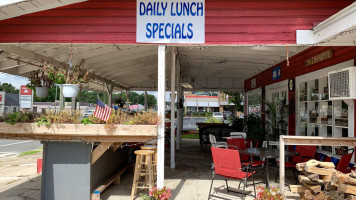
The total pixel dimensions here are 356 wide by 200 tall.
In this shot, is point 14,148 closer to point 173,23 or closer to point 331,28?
point 173,23

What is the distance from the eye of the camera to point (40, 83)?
160 inches

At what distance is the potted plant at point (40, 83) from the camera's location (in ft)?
13.3

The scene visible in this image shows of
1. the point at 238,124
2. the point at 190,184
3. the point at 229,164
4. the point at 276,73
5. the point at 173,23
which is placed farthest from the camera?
the point at 238,124

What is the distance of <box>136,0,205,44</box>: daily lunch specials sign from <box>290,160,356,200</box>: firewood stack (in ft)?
7.51

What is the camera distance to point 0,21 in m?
3.84

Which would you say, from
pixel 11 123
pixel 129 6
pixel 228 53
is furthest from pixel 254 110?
pixel 11 123

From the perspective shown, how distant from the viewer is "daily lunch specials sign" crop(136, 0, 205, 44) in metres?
3.73

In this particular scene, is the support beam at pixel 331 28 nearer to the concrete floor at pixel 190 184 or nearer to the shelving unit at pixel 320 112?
the shelving unit at pixel 320 112

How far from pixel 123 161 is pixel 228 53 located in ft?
11.9

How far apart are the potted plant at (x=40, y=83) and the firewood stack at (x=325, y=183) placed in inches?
154

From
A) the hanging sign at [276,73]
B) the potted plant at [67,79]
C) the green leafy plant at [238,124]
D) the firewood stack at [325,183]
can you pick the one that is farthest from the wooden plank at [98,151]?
the green leafy plant at [238,124]

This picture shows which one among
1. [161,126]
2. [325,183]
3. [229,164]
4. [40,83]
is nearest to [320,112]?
[325,183]

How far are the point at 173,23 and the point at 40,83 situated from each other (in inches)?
88.0

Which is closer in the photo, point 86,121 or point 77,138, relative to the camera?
point 86,121
